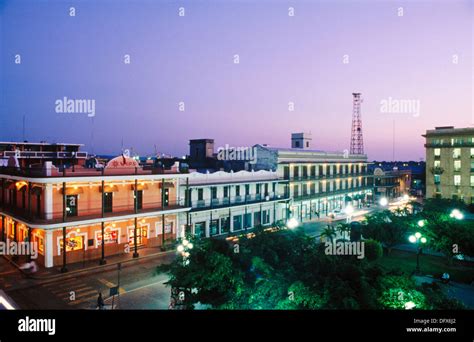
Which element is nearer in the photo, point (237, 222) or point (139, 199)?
point (139, 199)

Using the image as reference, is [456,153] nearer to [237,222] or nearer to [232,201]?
[237,222]

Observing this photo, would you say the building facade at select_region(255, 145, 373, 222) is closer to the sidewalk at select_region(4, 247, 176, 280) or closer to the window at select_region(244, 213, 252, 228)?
the window at select_region(244, 213, 252, 228)

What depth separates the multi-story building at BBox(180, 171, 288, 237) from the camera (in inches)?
1241

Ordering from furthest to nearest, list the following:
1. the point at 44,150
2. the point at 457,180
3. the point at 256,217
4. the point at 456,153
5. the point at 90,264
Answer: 1. the point at 44,150
2. the point at 456,153
3. the point at 457,180
4. the point at 256,217
5. the point at 90,264

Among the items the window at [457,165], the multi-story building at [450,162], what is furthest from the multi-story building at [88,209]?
the window at [457,165]

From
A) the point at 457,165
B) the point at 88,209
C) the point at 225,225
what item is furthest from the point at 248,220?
the point at 457,165

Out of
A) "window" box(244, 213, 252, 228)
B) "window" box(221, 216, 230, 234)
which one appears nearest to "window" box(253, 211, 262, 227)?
"window" box(244, 213, 252, 228)

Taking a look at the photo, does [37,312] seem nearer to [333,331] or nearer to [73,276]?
[333,331]

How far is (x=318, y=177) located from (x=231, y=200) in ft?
59.5

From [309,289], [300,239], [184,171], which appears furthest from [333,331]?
[184,171]

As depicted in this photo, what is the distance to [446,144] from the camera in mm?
53156

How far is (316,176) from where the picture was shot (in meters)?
47.9

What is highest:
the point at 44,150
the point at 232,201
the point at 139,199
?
the point at 44,150

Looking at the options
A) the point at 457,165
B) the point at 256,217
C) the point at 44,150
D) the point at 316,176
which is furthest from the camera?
the point at 44,150
